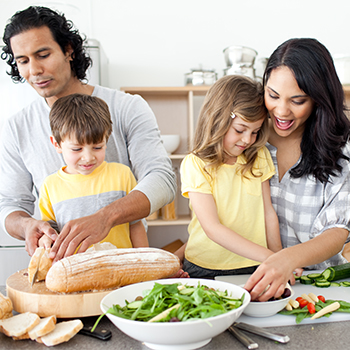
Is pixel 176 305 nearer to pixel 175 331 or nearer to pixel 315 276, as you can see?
pixel 175 331

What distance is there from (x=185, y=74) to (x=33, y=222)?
6.83 feet

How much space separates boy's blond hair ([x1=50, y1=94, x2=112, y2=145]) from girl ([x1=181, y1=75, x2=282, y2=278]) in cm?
38

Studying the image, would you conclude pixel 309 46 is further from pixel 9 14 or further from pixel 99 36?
pixel 9 14

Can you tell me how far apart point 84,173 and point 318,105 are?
0.87 metres

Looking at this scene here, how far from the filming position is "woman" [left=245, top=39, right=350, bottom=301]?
129 cm

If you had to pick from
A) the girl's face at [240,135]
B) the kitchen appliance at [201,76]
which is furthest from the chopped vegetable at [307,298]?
the kitchen appliance at [201,76]

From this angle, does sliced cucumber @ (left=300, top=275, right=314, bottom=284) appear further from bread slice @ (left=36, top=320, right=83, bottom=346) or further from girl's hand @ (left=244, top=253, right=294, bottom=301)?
bread slice @ (left=36, top=320, right=83, bottom=346)

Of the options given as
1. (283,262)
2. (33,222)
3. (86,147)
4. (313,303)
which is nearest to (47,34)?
(86,147)

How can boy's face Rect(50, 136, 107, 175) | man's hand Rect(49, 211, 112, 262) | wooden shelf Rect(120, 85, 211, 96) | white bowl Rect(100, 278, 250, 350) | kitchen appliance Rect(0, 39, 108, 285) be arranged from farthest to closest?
wooden shelf Rect(120, 85, 211, 96) < kitchen appliance Rect(0, 39, 108, 285) < boy's face Rect(50, 136, 107, 175) < man's hand Rect(49, 211, 112, 262) < white bowl Rect(100, 278, 250, 350)

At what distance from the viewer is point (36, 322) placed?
0.83 m

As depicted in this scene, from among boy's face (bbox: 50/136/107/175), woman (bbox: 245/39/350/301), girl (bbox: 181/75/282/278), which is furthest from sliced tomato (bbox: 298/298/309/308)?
boy's face (bbox: 50/136/107/175)

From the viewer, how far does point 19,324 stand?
84cm

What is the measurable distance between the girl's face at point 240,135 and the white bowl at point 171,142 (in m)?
1.56

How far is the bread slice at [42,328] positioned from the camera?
2.61 ft
